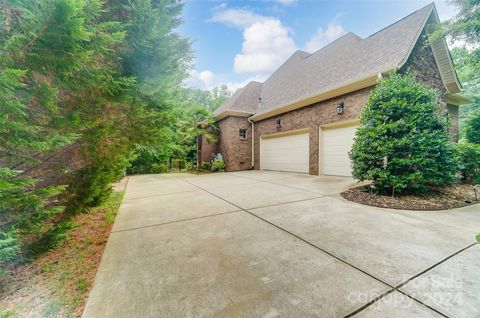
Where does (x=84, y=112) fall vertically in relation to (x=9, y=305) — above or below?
above

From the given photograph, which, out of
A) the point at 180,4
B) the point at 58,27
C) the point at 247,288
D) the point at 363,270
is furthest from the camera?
the point at 180,4

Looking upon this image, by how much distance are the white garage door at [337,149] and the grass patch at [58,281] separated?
279 inches

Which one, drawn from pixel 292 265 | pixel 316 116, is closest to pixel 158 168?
pixel 316 116

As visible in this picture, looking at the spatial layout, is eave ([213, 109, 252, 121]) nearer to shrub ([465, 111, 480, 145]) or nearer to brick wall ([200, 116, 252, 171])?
brick wall ([200, 116, 252, 171])

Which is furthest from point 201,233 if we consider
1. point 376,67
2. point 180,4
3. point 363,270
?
point 376,67

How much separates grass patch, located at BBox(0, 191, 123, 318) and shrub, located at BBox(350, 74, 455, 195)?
17.2 feet

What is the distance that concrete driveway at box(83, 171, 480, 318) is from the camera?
4.54 ft

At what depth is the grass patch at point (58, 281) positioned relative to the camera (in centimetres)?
142

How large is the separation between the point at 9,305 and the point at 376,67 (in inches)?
331

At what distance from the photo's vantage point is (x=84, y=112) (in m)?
2.28

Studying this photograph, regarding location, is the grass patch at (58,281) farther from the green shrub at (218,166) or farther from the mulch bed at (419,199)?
the green shrub at (218,166)

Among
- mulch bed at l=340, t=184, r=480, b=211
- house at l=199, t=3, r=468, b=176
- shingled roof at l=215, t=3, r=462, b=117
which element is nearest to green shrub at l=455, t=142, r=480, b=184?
mulch bed at l=340, t=184, r=480, b=211

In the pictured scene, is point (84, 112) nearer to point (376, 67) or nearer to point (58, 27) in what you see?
point (58, 27)

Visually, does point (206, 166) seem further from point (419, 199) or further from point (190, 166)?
point (419, 199)
